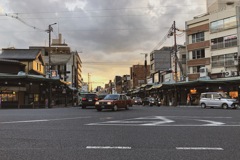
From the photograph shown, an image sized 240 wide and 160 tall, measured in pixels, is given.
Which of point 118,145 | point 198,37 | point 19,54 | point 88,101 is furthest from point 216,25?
point 118,145

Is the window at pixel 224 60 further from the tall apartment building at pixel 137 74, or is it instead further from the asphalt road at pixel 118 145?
the tall apartment building at pixel 137 74

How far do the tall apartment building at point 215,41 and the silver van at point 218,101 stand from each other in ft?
43.0

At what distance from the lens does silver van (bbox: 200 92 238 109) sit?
117ft

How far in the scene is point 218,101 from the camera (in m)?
36.9

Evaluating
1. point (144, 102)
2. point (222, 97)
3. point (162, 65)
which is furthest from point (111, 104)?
point (162, 65)

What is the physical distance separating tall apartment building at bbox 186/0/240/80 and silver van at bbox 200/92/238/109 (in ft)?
43.0

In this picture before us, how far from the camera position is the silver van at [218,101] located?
35594mm

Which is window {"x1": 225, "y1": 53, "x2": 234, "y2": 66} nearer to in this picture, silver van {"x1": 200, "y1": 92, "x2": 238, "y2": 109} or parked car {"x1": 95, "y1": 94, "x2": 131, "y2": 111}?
silver van {"x1": 200, "y1": 92, "x2": 238, "y2": 109}

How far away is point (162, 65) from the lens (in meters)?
92.8

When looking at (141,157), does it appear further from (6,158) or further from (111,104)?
(111,104)

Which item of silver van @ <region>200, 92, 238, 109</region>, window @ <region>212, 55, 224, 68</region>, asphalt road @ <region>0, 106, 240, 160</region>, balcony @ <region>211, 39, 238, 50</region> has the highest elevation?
balcony @ <region>211, 39, 238, 50</region>

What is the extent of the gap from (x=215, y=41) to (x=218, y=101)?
19.6 metres

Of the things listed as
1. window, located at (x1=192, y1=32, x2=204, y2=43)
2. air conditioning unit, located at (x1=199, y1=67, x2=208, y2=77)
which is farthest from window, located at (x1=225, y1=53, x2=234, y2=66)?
window, located at (x1=192, y1=32, x2=204, y2=43)

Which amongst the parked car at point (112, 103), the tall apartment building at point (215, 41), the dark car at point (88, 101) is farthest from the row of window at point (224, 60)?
the parked car at point (112, 103)
